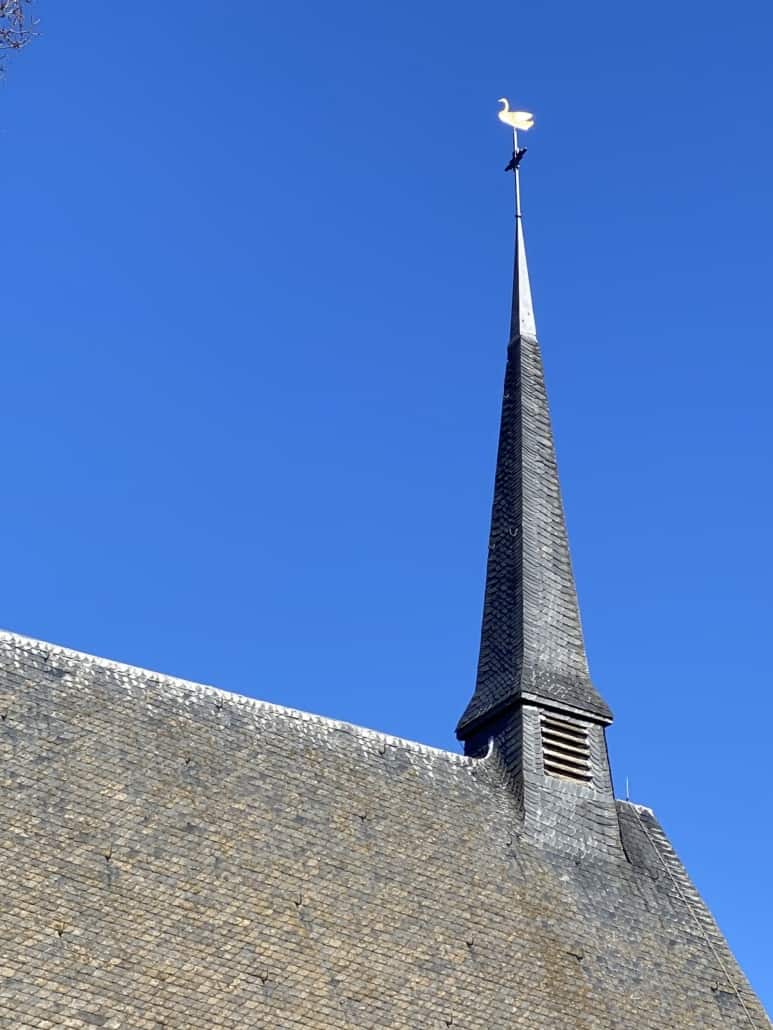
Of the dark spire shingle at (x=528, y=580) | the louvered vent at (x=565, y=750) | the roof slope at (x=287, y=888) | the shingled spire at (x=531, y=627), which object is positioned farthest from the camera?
the dark spire shingle at (x=528, y=580)

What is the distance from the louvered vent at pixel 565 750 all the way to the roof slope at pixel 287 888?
777 millimetres

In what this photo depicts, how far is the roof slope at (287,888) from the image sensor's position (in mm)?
15172

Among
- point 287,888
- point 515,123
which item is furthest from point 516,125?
point 287,888

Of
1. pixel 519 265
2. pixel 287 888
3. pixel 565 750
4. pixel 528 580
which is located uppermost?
pixel 519 265

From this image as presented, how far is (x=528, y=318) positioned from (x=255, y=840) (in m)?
11.4

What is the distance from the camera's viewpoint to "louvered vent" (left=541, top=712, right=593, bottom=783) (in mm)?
21031

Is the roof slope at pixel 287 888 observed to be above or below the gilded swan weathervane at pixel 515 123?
below

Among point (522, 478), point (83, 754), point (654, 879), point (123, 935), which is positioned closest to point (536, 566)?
point (522, 478)

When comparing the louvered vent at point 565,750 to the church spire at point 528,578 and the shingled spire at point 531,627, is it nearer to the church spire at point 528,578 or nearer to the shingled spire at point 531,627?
the shingled spire at point 531,627

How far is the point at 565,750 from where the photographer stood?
2125 centimetres

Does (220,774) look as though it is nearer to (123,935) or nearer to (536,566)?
(123,935)

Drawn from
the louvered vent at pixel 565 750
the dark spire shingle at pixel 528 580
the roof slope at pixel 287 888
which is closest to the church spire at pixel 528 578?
the dark spire shingle at pixel 528 580

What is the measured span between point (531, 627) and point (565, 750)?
178cm

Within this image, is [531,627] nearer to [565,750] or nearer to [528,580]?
[528,580]
